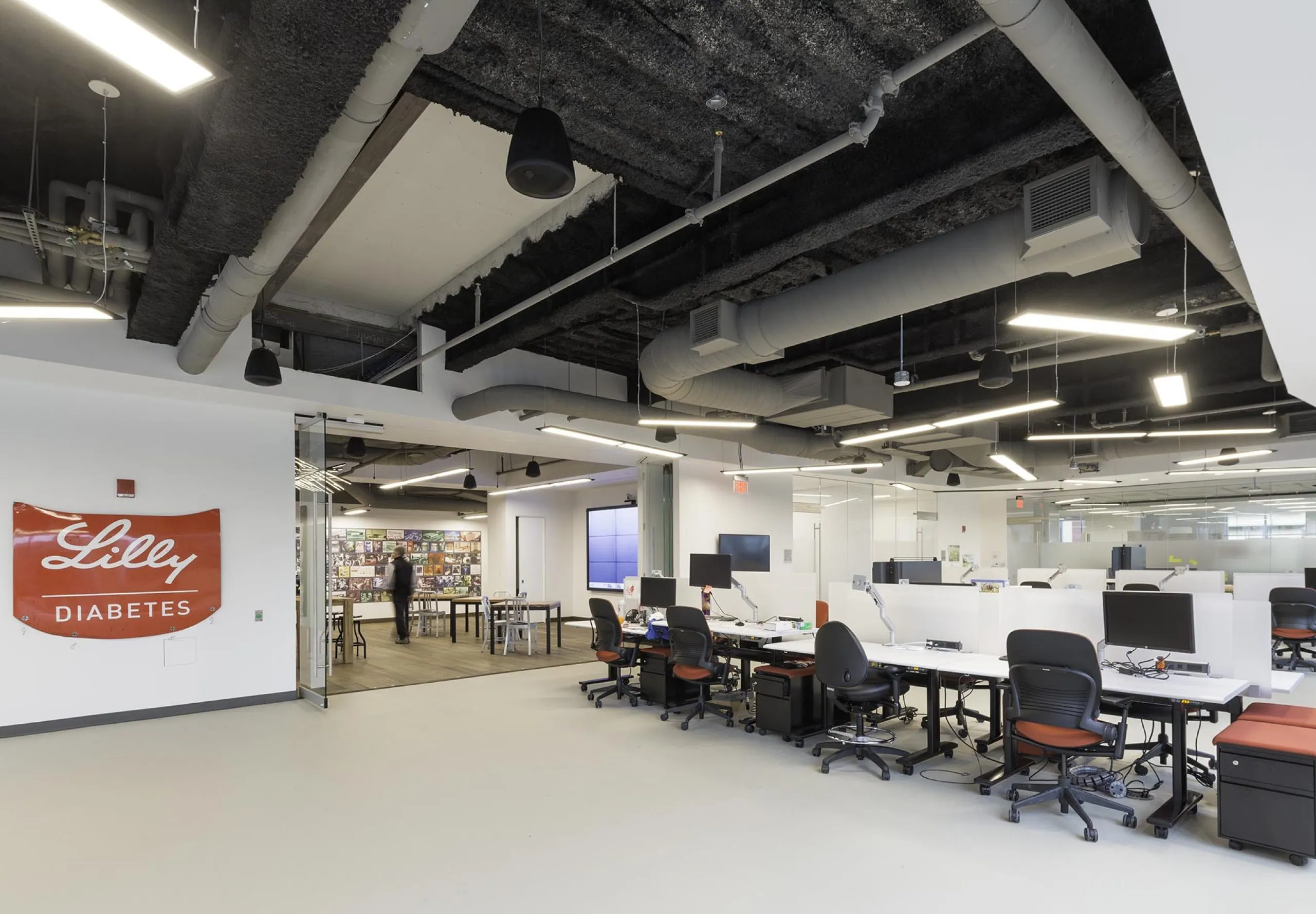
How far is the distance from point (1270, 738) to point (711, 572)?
4.86 m

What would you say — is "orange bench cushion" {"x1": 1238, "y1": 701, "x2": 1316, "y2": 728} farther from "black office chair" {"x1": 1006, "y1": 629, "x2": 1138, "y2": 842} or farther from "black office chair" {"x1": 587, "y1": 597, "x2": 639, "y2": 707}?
"black office chair" {"x1": 587, "y1": 597, "x2": 639, "y2": 707}

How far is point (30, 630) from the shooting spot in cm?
616

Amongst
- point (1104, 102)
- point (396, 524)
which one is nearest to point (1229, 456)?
point (1104, 102)

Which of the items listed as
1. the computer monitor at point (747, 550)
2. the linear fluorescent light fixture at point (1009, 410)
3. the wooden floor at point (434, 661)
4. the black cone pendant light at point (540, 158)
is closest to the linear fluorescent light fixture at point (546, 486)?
the wooden floor at point (434, 661)

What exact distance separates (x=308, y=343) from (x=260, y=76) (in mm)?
5908

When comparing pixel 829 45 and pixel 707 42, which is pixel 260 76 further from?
pixel 829 45

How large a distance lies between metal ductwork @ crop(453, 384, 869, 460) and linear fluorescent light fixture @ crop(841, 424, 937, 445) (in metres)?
0.86

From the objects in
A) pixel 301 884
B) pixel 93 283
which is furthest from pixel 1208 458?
pixel 93 283

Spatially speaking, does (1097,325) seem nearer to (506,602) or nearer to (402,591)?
(506,602)

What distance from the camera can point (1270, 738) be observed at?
379cm

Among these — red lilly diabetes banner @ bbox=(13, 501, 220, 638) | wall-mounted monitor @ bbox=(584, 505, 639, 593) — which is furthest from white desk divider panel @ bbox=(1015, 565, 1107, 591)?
red lilly diabetes banner @ bbox=(13, 501, 220, 638)

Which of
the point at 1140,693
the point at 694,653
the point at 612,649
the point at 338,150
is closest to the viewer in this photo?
the point at 338,150

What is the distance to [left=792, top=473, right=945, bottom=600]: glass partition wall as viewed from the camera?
1347cm

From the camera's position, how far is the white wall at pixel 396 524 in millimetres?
15789
